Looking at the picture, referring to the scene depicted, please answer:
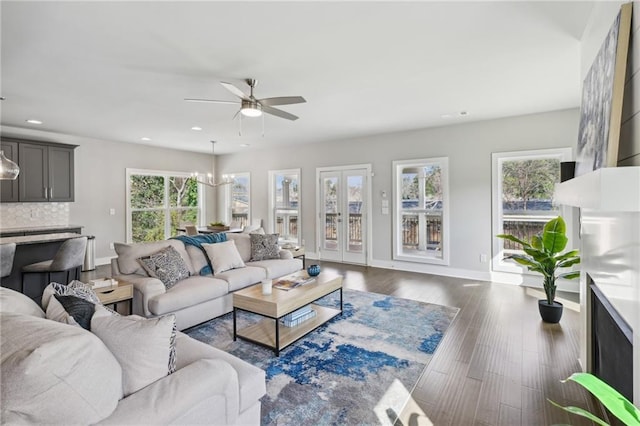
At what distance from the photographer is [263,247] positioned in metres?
4.68

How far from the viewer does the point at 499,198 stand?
17.1ft

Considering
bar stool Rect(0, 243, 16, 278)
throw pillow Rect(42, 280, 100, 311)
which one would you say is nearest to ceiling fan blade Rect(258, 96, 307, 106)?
throw pillow Rect(42, 280, 100, 311)

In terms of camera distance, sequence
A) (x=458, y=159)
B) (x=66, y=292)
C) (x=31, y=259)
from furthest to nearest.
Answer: (x=458, y=159) → (x=31, y=259) → (x=66, y=292)

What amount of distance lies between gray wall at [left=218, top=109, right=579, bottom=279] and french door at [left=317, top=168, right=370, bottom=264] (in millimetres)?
216

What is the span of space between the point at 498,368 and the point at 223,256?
3.13m

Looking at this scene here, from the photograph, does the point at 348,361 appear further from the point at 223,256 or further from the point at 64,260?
the point at 64,260

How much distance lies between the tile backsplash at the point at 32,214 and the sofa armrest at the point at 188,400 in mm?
6400

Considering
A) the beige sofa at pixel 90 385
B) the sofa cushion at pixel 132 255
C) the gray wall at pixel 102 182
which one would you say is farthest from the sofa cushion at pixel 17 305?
the gray wall at pixel 102 182

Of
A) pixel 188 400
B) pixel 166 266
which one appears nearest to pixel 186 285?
pixel 166 266

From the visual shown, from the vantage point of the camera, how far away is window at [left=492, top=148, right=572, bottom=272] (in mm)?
4918

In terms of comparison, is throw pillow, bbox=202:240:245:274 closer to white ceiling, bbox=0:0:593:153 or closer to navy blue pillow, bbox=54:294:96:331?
white ceiling, bbox=0:0:593:153

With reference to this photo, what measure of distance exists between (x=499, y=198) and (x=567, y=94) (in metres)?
1.76

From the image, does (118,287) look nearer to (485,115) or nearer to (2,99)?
(2,99)

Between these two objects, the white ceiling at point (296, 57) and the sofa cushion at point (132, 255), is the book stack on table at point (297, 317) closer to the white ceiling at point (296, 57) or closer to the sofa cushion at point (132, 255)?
the sofa cushion at point (132, 255)
